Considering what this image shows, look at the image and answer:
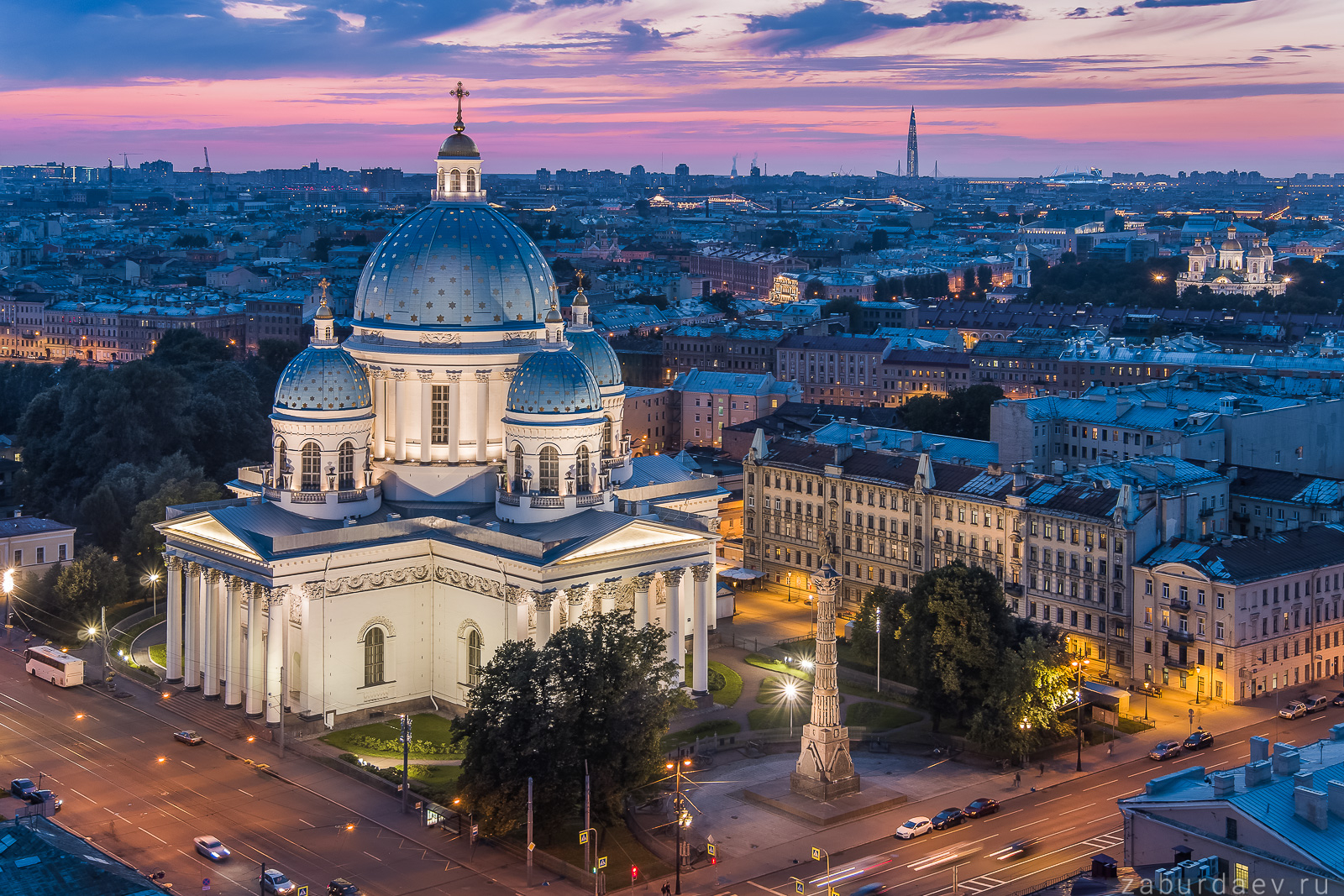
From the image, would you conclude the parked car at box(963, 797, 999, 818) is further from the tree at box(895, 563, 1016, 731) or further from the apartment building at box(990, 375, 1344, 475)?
the apartment building at box(990, 375, 1344, 475)

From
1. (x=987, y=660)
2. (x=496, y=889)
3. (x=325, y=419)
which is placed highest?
(x=325, y=419)

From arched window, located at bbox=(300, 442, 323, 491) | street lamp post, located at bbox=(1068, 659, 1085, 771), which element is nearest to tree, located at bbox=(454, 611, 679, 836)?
street lamp post, located at bbox=(1068, 659, 1085, 771)

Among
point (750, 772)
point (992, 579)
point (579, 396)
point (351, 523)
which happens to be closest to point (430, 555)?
point (351, 523)

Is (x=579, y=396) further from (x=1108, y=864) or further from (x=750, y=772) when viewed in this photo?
(x=1108, y=864)

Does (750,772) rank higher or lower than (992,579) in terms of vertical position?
lower

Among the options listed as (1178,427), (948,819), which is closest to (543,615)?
(948,819)
